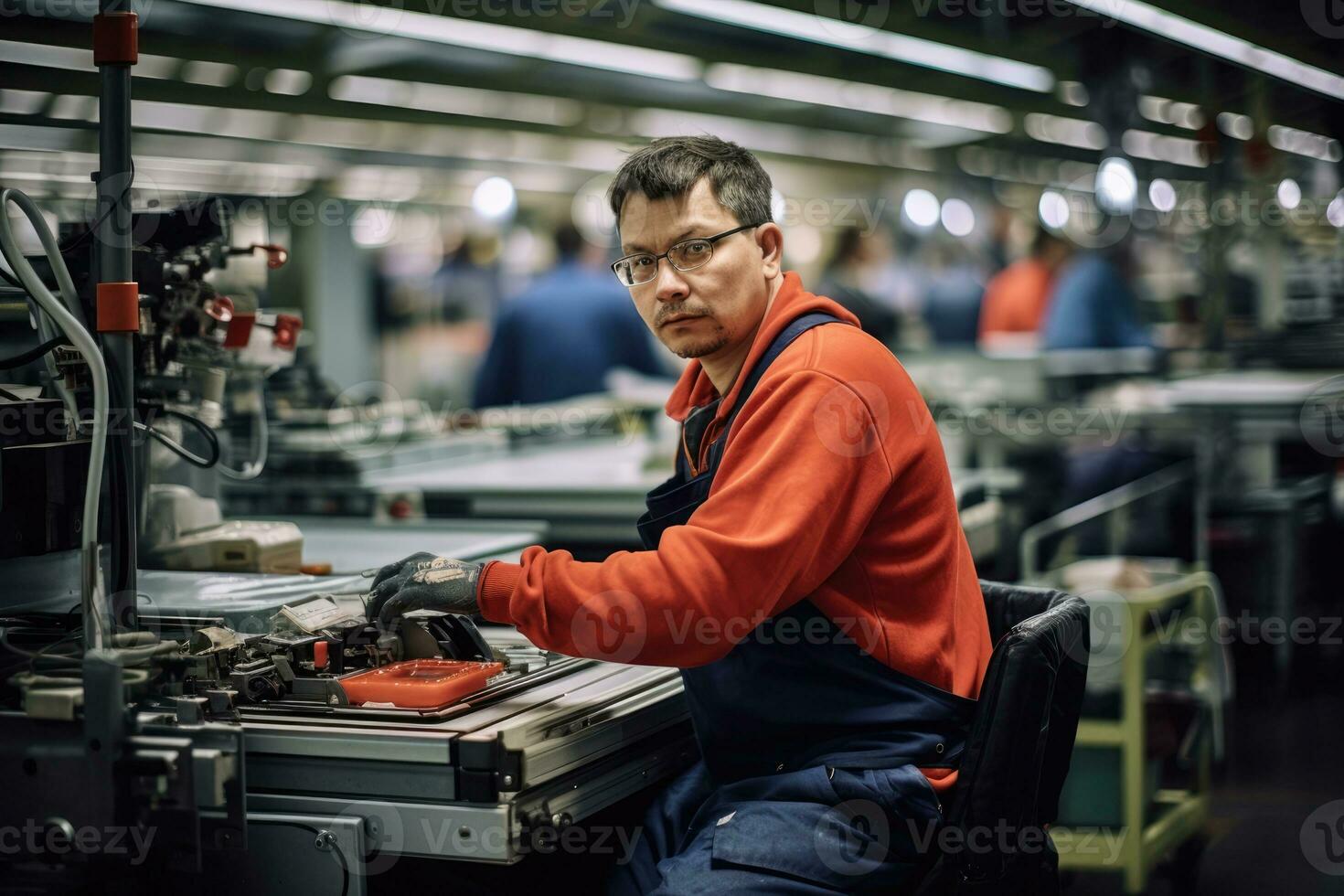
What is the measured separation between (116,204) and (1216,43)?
499 cm

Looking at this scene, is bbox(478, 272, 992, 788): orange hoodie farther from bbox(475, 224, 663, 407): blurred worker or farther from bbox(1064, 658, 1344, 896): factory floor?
bbox(475, 224, 663, 407): blurred worker

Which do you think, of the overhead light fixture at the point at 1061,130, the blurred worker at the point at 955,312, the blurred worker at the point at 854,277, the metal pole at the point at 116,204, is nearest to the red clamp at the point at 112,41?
the metal pole at the point at 116,204

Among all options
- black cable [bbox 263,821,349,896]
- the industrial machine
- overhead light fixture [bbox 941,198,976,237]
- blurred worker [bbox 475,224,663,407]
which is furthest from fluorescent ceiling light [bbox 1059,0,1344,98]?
overhead light fixture [bbox 941,198,976,237]

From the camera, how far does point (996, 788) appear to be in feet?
4.84

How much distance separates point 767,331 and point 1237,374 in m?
4.77

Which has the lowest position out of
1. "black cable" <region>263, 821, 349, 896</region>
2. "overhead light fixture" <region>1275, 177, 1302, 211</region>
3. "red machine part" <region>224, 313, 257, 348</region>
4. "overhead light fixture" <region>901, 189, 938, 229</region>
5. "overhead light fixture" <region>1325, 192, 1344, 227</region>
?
"black cable" <region>263, 821, 349, 896</region>

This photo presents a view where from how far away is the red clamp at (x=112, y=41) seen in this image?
1.48 meters

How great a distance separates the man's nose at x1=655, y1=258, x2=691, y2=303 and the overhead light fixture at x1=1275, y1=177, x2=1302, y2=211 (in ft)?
17.5

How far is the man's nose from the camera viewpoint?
1.65 meters

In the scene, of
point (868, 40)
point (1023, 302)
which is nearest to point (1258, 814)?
point (868, 40)

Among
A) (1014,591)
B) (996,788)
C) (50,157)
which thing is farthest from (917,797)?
(50,157)

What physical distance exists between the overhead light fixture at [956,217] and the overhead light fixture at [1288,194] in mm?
→ 4245

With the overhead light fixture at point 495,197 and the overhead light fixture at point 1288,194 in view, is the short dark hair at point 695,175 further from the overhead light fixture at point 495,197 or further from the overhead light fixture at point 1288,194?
the overhead light fixture at point 1288,194

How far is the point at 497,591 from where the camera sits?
58.8 inches
